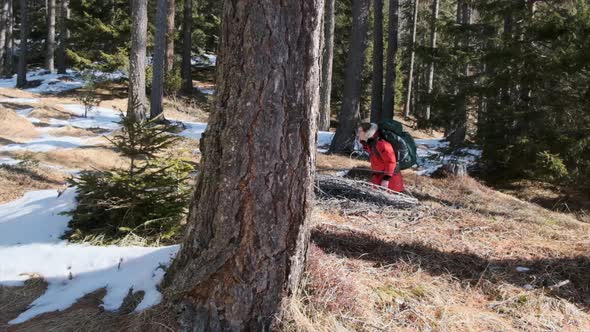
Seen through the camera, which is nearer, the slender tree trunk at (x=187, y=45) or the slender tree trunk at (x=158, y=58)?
the slender tree trunk at (x=158, y=58)

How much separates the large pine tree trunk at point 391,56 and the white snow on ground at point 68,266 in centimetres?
1169

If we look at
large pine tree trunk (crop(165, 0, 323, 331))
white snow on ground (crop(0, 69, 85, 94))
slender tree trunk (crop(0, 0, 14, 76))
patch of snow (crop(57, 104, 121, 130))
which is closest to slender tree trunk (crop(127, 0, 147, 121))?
patch of snow (crop(57, 104, 121, 130))

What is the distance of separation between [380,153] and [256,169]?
13.9ft

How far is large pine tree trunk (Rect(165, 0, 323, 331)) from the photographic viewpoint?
261 centimetres

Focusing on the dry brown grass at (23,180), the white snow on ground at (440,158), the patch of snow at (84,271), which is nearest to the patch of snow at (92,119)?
the dry brown grass at (23,180)

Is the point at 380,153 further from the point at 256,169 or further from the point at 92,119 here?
the point at 92,119

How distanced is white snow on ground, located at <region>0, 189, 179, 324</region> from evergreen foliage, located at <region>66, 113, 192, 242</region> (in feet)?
0.97

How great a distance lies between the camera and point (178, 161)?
183 inches

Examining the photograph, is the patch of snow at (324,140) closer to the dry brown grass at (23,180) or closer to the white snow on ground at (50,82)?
the dry brown grass at (23,180)

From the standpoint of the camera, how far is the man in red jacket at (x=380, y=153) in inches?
261

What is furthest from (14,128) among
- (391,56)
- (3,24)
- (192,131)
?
(3,24)

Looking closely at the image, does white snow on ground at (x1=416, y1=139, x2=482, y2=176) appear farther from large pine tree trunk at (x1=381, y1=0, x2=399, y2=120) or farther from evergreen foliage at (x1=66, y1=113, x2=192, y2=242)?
evergreen foliage at (x1=66, y1=113, x2=192, y2=242)

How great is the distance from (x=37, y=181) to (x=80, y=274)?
4894mm

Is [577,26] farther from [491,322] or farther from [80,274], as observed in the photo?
[80,274]
